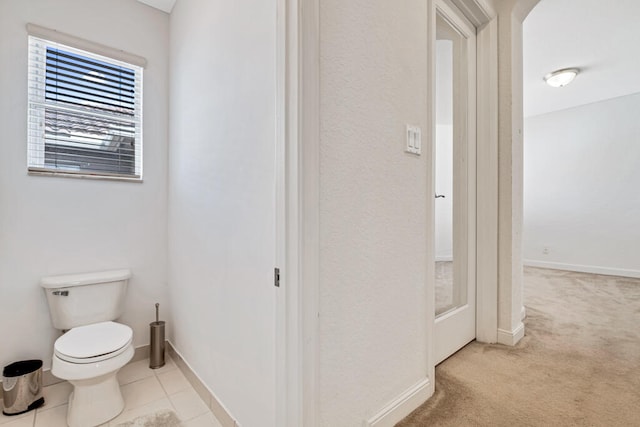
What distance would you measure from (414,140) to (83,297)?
2099mm

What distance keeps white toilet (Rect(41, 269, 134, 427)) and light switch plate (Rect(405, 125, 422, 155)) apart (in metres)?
1.76

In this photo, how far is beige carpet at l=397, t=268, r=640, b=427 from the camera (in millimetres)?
1272

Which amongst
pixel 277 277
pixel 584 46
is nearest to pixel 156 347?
pixel 277 277

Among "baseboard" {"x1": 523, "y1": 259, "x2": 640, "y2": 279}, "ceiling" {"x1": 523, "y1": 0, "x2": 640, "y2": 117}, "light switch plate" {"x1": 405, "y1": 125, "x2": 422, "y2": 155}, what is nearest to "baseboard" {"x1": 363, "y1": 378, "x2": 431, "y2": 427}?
"light switch plate" {"x1": 405, "y1": 125, "x2": 422, "y2": 155}

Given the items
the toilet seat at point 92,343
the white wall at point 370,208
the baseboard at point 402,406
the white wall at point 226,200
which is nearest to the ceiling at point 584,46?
the white wall at point 226,200

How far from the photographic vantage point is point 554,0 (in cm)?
235

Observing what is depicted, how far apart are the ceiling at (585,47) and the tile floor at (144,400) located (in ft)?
12.6

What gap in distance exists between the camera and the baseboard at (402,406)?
117 cm

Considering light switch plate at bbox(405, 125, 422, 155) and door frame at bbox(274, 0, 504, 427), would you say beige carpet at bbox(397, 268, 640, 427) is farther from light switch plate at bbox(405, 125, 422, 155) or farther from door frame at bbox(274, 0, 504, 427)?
light switch plate at bbox(405, 125, 422, 155)

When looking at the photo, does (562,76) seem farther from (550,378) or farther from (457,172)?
(550,378)

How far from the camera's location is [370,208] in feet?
3.78

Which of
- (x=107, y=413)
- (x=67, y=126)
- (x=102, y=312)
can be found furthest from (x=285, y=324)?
(x=67, y=126)

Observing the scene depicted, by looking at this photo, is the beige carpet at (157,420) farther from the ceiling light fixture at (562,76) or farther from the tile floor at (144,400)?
the ceiling light fixture at (562,76)

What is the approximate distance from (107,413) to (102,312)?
1.97ft
